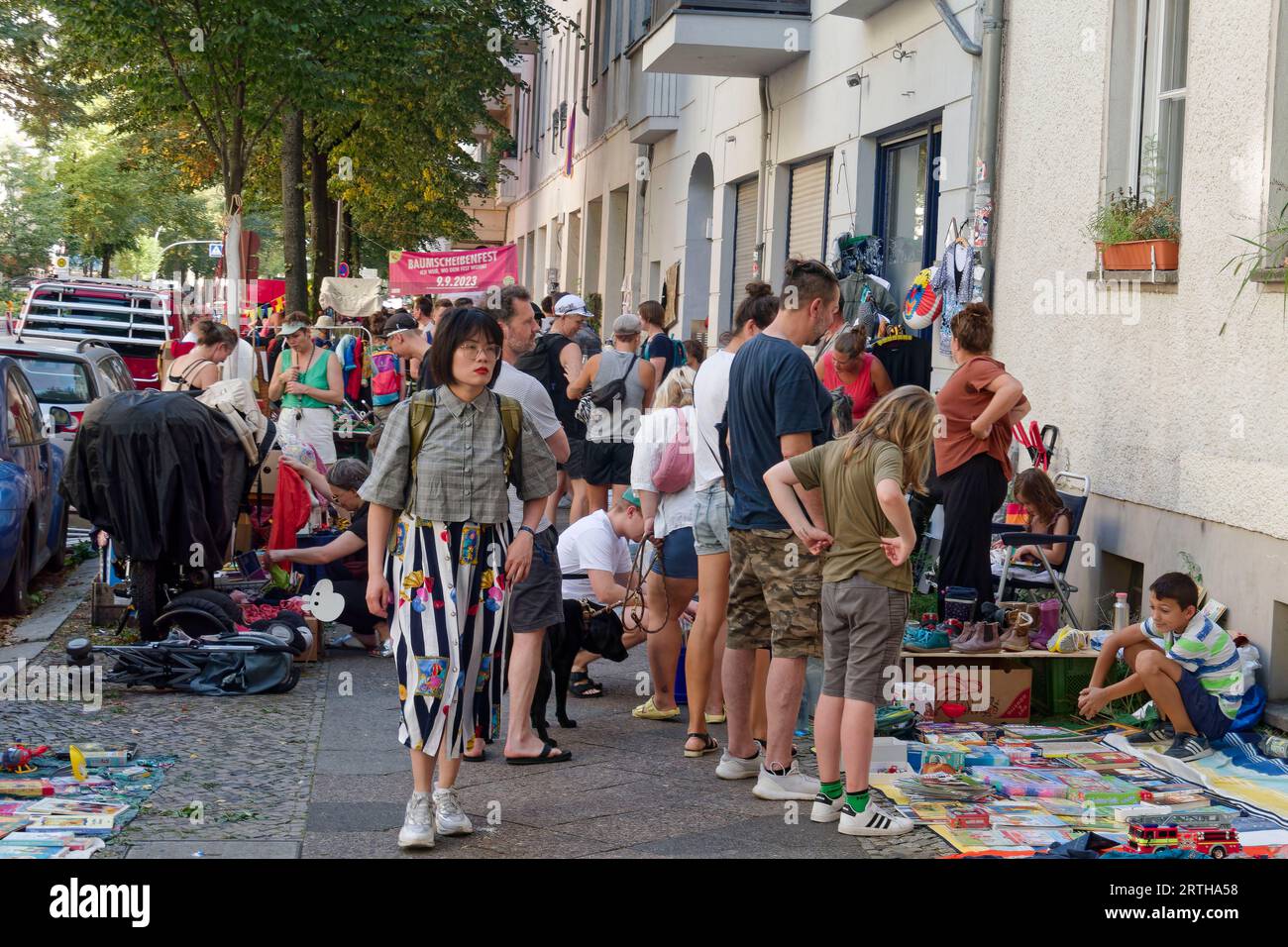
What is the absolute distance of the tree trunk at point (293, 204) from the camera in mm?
27562

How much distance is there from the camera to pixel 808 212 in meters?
16.1

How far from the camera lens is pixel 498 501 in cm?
581

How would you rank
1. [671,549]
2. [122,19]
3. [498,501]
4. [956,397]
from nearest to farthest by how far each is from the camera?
[498,501] < [671,549] < [956,397] < [122,19]

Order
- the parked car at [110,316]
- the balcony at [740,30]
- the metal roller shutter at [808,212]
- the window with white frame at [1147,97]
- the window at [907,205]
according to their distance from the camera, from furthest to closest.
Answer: the parked car at [110,316], the balcony at [740,30], the metal roller shutter at [808,212], the window at [907,205], the window with white frame at [1147,97]

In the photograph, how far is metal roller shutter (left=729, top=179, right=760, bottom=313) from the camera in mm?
18625

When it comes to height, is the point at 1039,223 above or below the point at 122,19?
below

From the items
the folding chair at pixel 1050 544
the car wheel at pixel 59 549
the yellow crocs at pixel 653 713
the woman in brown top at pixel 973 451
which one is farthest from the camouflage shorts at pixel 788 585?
the car wheel at pixel 59 549

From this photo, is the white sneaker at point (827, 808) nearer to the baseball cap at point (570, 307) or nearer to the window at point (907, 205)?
the window at point (907, 205)

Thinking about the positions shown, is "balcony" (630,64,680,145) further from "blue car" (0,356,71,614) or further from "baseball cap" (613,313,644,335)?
"blue car" (0,356,71,614)

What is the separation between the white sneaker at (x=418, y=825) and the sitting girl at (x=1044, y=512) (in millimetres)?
4515

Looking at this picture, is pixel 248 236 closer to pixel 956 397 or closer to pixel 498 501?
pixel 956 397

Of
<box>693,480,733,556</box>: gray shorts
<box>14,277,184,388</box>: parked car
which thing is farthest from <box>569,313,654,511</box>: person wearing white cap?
<box>14,277,184,388</box>: parked car
